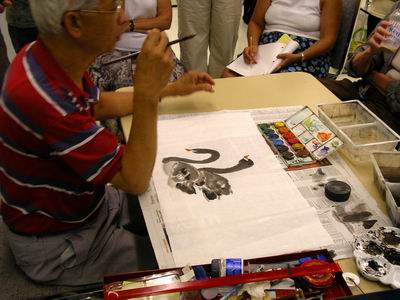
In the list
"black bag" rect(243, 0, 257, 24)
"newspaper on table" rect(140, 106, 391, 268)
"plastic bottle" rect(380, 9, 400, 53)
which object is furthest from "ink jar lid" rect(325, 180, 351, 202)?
"black bag" rect(243, 0, 257, 24)

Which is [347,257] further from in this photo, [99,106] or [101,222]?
[99,106]

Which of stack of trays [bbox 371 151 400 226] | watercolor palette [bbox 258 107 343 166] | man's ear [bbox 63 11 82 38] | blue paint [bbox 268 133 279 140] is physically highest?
man's ear [bbox 63 11 82 38]

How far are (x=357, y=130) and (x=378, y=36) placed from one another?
452mm

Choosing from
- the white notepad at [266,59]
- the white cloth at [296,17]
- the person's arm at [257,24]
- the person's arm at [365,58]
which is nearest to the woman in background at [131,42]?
the white notepad at [266,59]

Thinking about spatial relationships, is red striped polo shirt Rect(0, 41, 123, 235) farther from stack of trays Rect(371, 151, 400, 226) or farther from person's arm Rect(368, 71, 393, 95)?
person's arm Rect(368, 71, 393, 95)

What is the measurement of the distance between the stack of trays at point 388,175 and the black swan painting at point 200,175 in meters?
0.30

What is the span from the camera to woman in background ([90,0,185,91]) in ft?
6.21

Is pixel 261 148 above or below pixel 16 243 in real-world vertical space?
above

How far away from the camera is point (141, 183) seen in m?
0.89

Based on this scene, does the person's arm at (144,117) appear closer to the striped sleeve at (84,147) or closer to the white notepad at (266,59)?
the striped sleeve at (84,147)

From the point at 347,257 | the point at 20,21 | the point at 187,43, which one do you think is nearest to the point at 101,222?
the point at 347,257

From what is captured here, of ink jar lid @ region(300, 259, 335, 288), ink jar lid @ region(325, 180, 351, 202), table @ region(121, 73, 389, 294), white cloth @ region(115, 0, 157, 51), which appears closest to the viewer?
ink jar lid @ region(300, 259, 335, 288)

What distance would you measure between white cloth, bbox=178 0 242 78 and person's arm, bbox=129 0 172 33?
0.37 meters

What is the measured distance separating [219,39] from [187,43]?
20 cm
